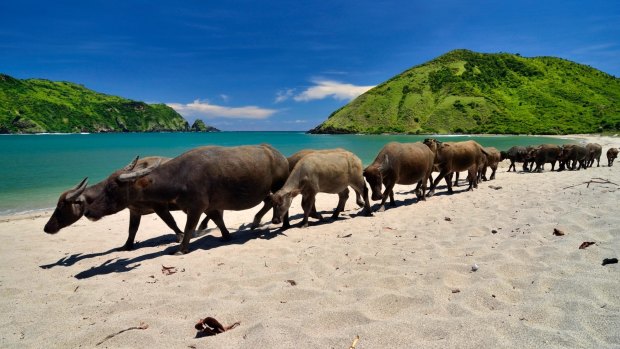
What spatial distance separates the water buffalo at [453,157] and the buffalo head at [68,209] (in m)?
11.8

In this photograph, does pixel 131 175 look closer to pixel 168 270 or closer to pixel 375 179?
pixel 168 270

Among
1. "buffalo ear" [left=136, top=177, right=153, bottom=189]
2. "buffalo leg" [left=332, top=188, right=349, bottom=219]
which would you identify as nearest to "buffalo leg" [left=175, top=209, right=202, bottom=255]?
"buffalo ear" [left=136, top=177, right=153, bottom=189]

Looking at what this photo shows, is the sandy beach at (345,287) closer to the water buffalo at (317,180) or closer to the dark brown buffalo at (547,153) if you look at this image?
the water buffalo at (317,180)

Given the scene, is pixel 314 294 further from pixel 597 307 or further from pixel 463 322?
pixel 597 307

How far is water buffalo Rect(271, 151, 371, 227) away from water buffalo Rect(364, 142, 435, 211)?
687 mm

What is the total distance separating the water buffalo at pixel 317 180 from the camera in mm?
8616

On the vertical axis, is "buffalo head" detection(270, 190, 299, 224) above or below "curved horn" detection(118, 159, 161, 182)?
below

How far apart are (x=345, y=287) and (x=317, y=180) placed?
4.93 m

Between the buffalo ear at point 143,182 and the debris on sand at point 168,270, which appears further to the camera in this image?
the buffalo ear at point 143,182

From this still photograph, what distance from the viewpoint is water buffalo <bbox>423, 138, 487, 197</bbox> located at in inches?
572

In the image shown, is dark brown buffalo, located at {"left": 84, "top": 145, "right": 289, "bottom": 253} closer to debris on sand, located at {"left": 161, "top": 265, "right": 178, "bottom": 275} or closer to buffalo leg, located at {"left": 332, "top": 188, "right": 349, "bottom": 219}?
debris on sand, located at {"left": 161, "top": 265, "right": 178, "bottom": 275}

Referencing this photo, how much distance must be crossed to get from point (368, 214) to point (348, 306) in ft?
22.5

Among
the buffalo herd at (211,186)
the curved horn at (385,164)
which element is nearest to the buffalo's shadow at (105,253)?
the buffalo herd at (211,186)

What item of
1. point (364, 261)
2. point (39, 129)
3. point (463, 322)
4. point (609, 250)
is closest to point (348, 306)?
point (463, 322)
